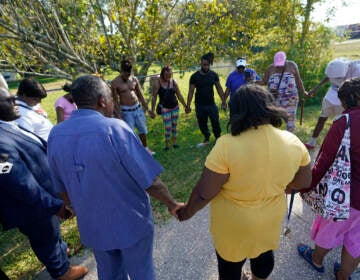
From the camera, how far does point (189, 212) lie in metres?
1.61

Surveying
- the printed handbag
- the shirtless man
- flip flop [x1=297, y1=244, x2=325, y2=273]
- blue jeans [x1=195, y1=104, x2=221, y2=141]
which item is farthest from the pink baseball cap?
flip flop [x1=297, y1=244, x2=325, y2=273]

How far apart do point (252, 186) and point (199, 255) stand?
4.90 feet

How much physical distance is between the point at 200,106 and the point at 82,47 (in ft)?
9.45

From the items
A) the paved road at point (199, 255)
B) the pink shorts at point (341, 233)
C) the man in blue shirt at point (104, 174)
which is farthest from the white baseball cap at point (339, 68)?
the man in blue shirt at point (104, 174)

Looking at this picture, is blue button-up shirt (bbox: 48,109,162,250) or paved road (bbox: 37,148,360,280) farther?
paved road (bbox: 37,148,360,280)

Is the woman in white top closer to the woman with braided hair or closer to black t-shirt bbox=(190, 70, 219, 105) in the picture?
the woman with braided hair

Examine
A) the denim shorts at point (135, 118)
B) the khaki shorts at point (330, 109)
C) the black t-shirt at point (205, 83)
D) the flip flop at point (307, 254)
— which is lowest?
the flip flop at point (307, 254)

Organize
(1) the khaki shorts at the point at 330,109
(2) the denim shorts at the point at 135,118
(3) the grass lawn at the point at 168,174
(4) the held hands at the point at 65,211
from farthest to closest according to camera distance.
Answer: (2) the denim shorts at the point at 135,118 < (1) the khaki shorts at the point at 330,109 < (3) the grass lawn at the point at 168,174 < (4) the held hands at the point at 65,211

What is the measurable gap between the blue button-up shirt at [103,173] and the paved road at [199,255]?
3.48 ft

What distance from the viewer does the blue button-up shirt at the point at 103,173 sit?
1.36 m

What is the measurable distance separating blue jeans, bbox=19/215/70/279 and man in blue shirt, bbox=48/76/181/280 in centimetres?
61

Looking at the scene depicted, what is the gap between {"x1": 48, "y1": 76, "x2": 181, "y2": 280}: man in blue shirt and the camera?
1.37 metres

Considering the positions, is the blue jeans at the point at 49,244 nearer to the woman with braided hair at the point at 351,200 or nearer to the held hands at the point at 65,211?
the held hands at the point at 65,211

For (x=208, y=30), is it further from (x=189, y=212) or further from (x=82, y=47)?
(x=189, y=212)
